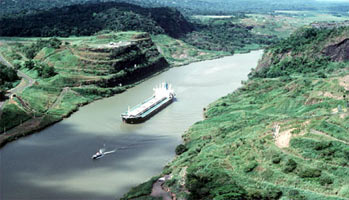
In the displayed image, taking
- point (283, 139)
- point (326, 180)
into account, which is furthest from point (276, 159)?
point (326, 180)

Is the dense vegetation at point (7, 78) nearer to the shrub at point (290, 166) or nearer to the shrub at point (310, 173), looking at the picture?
the shrub at point (290, 166)

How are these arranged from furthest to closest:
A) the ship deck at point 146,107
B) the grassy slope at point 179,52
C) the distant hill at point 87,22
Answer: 1. the distant hill at point 87,22
2. the grassy slope at point 179,52
3. the ship deck at point 146,107

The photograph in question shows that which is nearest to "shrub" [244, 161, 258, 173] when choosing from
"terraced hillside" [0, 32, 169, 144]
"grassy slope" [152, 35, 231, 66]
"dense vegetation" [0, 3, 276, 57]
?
"terraced hillside" [0, 32, 169, 144]

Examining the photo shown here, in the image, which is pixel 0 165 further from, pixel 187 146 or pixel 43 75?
pixel 43 75

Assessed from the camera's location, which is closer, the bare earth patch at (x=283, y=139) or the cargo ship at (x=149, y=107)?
the bare earth patch at (x=283, y=139)

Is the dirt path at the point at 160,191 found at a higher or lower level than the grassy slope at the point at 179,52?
lower

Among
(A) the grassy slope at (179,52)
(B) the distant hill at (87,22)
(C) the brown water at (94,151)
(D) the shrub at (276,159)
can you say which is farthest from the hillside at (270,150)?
(B) the distant hill at (87,22)
